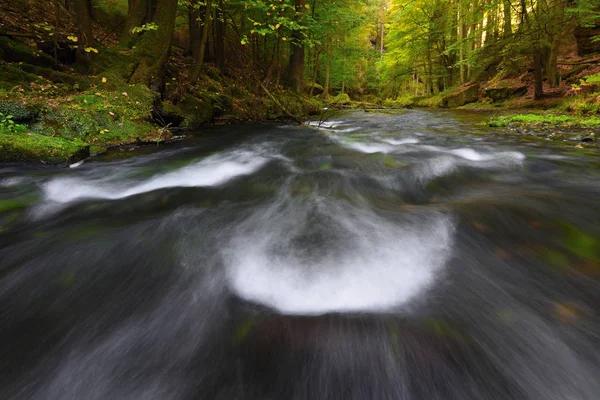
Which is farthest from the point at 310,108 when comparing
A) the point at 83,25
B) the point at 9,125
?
the point at 9,125

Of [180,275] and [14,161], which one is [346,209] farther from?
[14,161]

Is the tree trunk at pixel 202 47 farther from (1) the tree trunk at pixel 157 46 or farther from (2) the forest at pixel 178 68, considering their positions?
(1) the tree trunk at pixel 157 46

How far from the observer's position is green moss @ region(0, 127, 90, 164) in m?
4.41

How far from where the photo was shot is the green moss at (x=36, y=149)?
4410mm

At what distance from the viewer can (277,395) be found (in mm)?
1276

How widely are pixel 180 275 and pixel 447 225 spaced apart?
89.9 inches

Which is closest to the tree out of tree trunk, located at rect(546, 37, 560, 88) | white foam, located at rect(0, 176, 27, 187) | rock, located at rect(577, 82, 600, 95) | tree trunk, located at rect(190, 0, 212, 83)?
tree trunk, located at rect(190, 0, 212, 83)

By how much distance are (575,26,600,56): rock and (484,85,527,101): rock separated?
8.64 ft

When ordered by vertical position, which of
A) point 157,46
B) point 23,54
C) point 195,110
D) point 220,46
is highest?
point 220,46

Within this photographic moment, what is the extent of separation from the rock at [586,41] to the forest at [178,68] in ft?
0.16

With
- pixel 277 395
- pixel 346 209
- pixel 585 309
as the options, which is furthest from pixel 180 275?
pixel 585 309

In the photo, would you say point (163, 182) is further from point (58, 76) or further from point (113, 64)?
point (113, 64)

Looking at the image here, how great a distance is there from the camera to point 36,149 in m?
4.51

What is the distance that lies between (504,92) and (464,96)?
324 cm
